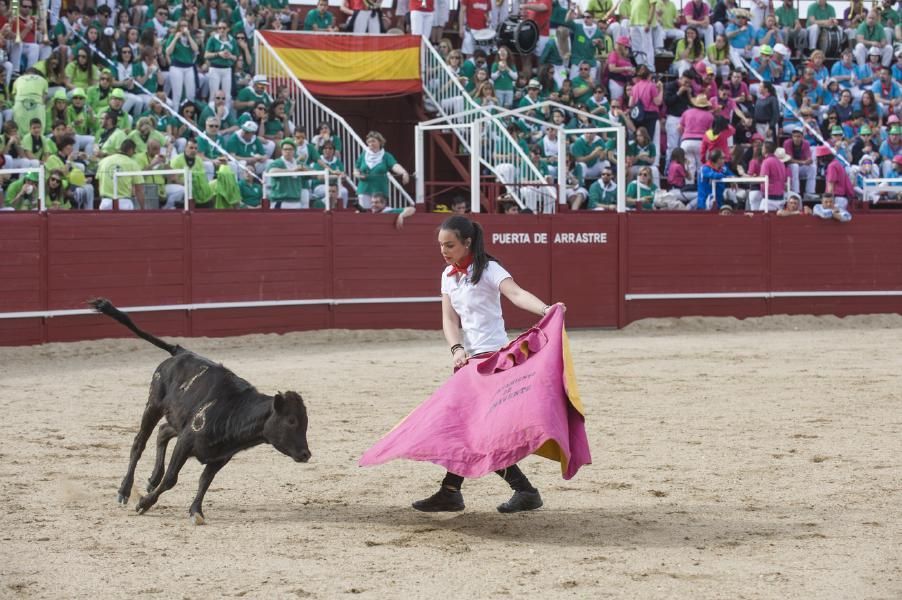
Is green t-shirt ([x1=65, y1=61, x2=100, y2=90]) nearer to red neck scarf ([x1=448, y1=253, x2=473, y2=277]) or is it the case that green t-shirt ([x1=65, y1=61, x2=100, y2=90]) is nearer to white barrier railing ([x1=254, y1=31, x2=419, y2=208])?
white barrier railing ([x1=254, y1=31, x2=419, y2=208])

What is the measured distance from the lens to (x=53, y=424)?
9039 millimetres

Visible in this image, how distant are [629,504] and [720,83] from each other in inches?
604

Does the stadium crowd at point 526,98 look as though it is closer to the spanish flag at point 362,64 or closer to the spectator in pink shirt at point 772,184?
the spectator in pink shirt at point 772,184

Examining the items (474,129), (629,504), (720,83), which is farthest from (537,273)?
(629,504)

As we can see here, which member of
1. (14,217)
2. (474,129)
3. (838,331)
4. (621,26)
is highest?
(621,26)

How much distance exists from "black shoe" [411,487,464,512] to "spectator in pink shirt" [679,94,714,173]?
535 inches

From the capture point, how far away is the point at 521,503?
6.14 meters

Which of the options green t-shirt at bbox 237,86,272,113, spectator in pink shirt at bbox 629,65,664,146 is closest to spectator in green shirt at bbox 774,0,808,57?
spectator in pink shirt at bbox 629,65,664,146

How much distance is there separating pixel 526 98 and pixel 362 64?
2.27 m

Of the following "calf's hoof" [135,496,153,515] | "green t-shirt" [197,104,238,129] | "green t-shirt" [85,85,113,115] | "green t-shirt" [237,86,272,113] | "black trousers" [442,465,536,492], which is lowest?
"calf's hoof" [135,496,153,515]

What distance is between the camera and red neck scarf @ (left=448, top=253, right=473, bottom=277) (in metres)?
6.07

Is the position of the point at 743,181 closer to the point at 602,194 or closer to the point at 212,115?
the point at 602,194

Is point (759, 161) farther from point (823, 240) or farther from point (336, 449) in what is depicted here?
point (336, 449)

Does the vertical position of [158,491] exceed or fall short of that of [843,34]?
it falls short
